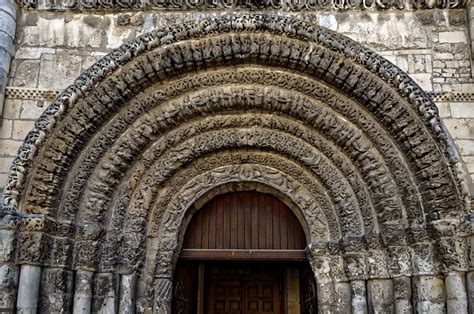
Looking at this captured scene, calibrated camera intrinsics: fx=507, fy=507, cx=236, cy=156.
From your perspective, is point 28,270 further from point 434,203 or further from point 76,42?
point 434,203

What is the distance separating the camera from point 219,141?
580 cm

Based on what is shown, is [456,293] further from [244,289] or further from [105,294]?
[244,289]

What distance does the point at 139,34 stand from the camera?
5.66 metres

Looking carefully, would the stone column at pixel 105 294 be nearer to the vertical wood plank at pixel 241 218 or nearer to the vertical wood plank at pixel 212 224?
the vertical wood plank at pixel 212 224

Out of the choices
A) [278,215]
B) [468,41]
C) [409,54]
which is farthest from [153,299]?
[468,41]

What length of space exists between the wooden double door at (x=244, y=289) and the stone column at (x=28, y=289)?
11.4ft

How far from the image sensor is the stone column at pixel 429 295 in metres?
4.82

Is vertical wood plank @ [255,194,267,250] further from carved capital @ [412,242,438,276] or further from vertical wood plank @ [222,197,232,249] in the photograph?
carved capital @ [412,242,438,276]

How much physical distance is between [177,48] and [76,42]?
1.16m

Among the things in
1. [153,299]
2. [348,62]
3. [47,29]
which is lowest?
[153,299]

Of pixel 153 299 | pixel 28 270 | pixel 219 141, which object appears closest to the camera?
pixel 28 270

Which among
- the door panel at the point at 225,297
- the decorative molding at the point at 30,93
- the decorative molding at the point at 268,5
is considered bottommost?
the door panel at the point at 225,297

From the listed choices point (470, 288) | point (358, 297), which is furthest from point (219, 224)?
point (470, 288)

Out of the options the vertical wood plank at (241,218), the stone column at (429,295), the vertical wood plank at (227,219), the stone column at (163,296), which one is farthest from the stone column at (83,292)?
the stone column at (429,295)
